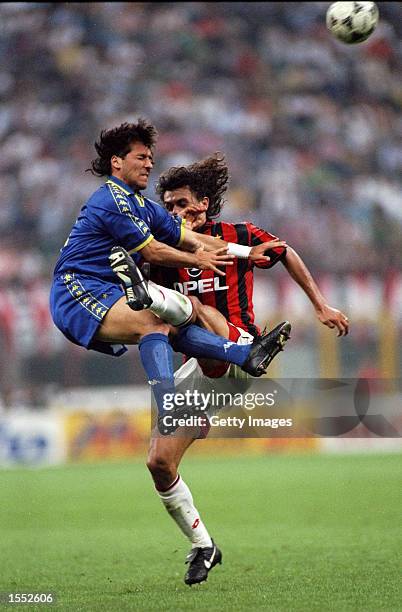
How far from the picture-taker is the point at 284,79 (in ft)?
53.8

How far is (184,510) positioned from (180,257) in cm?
130

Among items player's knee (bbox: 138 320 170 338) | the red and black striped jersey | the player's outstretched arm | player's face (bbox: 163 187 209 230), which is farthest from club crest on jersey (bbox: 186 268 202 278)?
player's knee (bbox: 138 320 170 338)

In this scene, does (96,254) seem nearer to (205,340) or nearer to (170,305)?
(170,305)

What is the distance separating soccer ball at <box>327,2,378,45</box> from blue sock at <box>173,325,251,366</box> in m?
2.21

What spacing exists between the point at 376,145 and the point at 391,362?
429cm

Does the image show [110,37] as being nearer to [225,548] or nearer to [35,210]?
[35,210]

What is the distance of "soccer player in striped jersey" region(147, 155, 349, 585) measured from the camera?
16.5 feet

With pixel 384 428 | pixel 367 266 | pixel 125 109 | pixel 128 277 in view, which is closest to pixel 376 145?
pixel 367 266

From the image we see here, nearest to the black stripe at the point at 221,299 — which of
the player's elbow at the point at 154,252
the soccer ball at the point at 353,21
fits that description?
the player's elbow at the point at 154,252

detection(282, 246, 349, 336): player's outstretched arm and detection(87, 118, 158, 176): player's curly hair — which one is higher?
detection(87, 118, 158, 176): player's curly hair

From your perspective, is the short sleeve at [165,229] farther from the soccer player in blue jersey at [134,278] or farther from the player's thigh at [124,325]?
the player's thigh at [124,325]

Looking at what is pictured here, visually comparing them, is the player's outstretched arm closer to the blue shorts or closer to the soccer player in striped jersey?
the soccer player in striped jersey

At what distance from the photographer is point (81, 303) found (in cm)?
476

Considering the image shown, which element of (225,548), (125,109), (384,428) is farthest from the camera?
(125,109)
